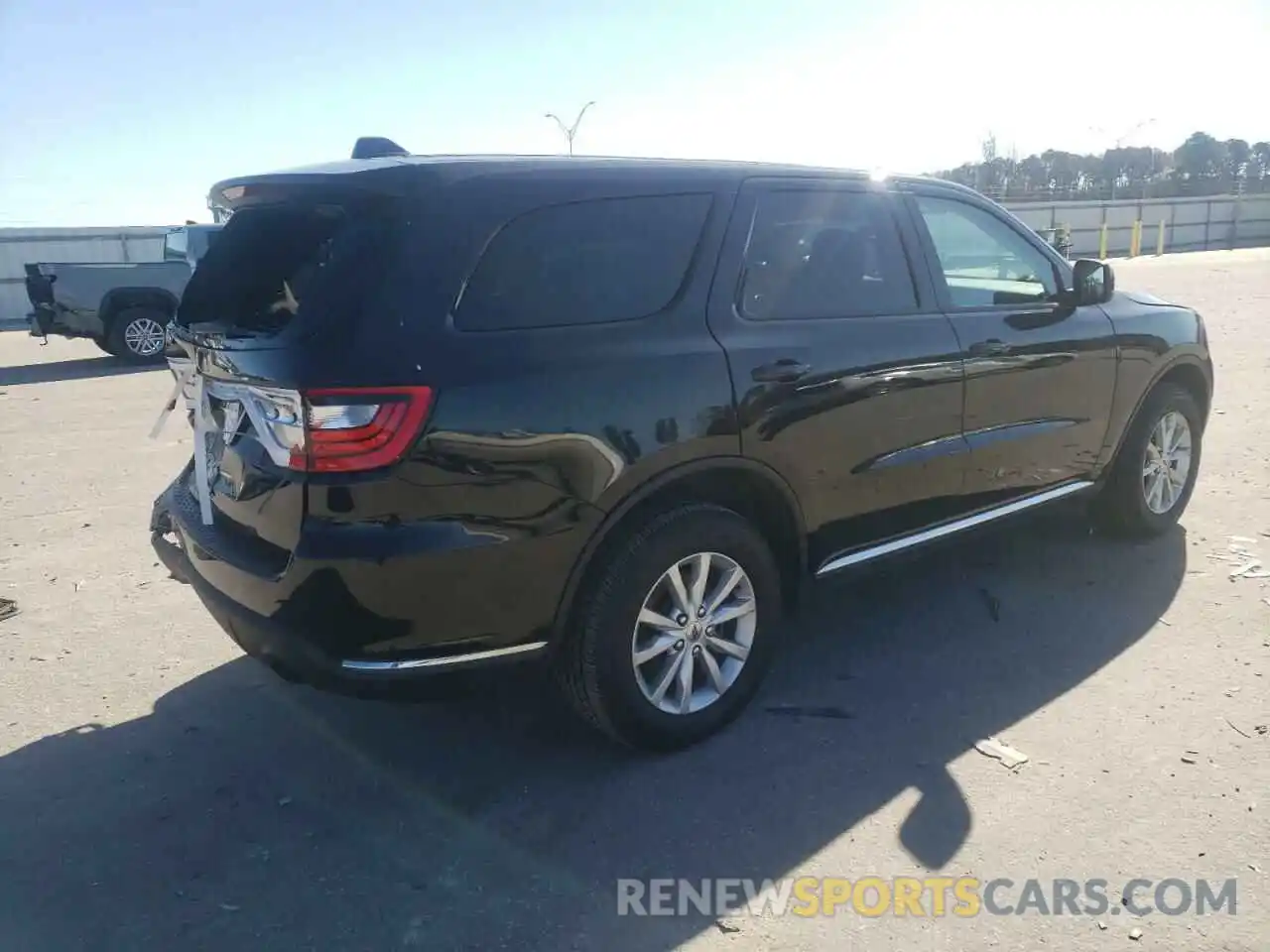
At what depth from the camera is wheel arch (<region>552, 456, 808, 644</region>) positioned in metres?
2.91

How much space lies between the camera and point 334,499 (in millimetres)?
2564

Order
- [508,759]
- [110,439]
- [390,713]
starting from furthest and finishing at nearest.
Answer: [110,439]
[390,713]
[508,759]

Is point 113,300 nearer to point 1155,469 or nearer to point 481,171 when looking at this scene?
point 481,171

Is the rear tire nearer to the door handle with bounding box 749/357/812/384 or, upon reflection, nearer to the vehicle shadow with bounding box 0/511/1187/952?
the vehicle shadow with bounding box 0/511/1187/952

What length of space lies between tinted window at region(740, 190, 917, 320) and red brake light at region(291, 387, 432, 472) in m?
1.25

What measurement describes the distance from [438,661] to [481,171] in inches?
55.1

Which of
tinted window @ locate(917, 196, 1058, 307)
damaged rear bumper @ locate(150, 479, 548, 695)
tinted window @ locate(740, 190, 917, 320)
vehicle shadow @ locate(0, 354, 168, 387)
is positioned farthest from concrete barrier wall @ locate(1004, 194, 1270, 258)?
damaged rear bumper @ locate(150, 479, 548, 695)

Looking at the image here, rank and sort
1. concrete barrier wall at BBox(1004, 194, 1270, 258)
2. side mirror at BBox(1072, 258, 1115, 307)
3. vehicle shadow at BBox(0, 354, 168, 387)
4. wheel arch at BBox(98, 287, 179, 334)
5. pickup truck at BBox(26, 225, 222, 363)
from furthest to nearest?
concrete barrier wall at BBox(1004, 194, 1270, 258), wheel arch at BBox(98, 287, 179, 334), pickup truck at BBox(26, 225, 222, 363), vehicle shadow at BBox(0, 354, 168, 387), side mirror at BBox(1072, 258, 1115, 307)

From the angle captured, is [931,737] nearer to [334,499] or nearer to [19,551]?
[334,499]

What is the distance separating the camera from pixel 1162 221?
3859 centimetres

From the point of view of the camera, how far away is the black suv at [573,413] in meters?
2.61

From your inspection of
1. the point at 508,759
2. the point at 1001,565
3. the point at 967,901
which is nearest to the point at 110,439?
the point at 508,759

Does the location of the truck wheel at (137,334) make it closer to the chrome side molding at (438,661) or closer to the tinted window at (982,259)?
the tinted window at (982,259)

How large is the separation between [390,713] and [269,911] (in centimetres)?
108
